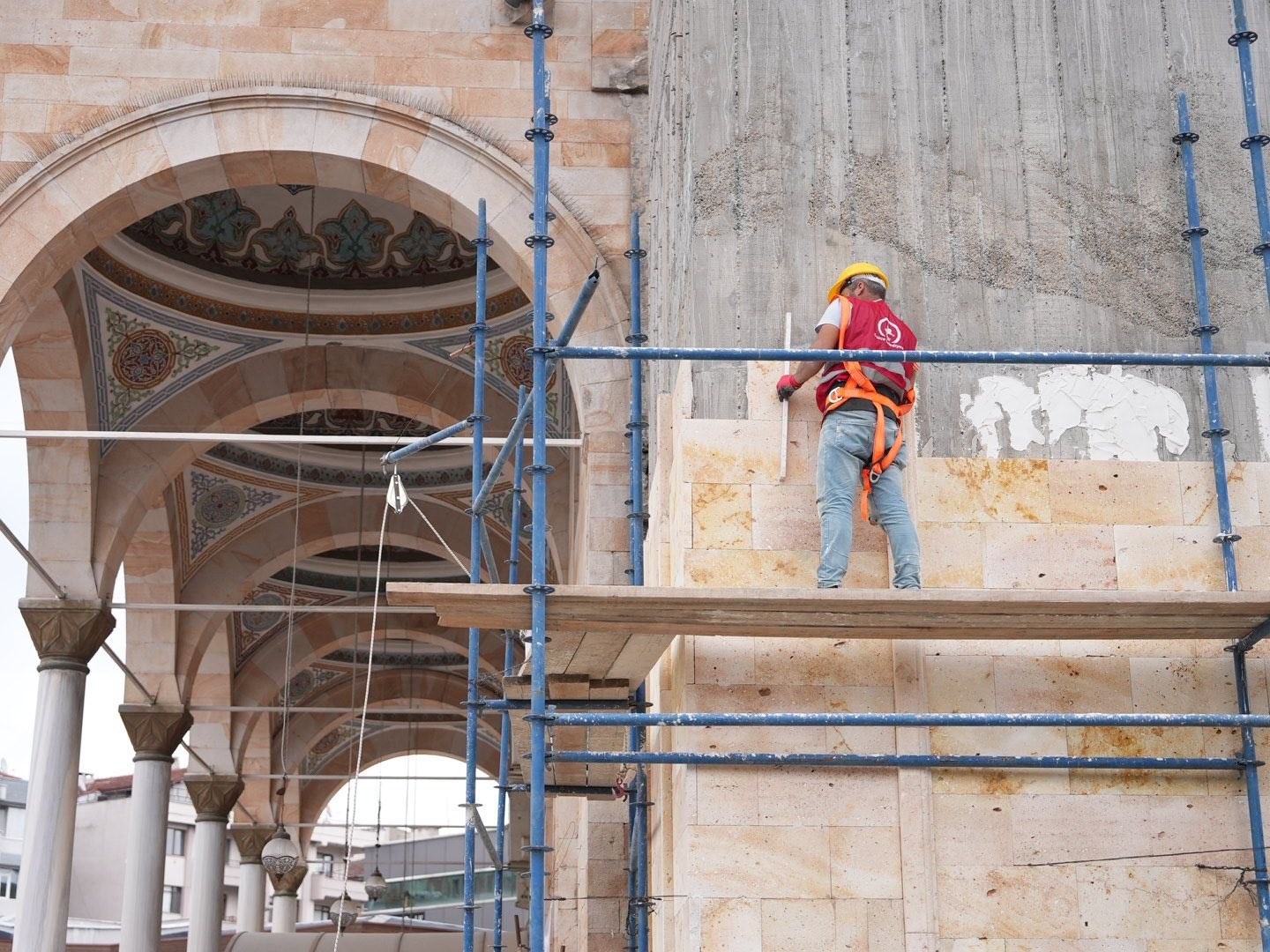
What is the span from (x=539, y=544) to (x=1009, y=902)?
1762 millimetres

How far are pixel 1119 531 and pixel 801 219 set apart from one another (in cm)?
147

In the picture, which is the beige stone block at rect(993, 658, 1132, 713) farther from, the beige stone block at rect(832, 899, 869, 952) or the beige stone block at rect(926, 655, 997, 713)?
the beige stone block at rect(832, 899, 869, 952)

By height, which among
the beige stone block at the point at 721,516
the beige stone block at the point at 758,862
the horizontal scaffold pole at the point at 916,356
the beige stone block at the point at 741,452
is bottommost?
the beige stone block at the point at 758,862

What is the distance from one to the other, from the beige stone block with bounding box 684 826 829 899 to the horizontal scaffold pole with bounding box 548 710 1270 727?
0.36 meters

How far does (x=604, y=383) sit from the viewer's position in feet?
27.8

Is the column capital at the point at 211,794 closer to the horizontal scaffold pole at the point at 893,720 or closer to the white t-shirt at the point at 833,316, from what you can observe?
the horizontal scaffold pole at the point at 893,720

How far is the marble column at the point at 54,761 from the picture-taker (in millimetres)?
10406

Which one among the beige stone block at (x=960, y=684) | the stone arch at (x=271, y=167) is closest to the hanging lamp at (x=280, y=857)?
the stone arch at (x=271, y=167)

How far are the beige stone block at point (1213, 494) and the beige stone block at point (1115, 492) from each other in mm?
29

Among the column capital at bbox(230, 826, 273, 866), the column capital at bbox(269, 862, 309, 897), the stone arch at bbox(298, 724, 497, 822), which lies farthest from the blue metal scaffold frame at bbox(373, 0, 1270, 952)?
the stone arch at bbox(298, 724, 497, 822)

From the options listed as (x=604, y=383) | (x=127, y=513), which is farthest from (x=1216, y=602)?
(x=127, y=513)

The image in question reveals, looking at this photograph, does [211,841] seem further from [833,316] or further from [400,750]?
[833,316]

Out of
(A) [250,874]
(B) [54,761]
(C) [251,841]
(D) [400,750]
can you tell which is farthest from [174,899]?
(B) [54,761]

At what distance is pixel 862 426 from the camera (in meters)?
5.25
